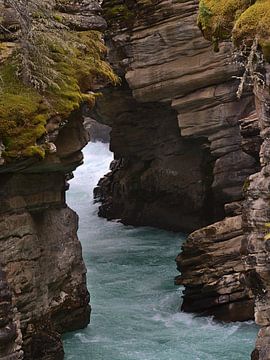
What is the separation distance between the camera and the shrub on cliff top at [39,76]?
14.9m

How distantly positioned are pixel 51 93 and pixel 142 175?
15697 mm

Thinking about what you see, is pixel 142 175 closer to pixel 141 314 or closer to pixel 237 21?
pixel 141 314

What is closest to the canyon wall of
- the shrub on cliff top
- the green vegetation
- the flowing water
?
the flowing water

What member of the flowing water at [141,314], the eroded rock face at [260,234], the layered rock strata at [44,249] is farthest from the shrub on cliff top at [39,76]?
the flowing water at [141,314]

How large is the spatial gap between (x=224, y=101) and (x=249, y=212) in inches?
439

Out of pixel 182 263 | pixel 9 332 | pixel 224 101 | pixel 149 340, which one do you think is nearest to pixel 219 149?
pixel 224 101

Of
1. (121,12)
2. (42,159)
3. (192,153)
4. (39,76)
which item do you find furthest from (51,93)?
(192,153)

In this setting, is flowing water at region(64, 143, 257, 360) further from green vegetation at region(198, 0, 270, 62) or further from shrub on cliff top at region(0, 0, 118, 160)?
green vegetation at region(198, 0, 270, 62)

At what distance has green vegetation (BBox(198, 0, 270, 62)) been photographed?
12812 mm

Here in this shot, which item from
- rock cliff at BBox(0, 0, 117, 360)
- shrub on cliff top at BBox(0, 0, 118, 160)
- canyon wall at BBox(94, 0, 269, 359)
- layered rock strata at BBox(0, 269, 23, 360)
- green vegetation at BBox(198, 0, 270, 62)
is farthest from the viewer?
rock cliff at BBox(0, 0, 117, 360)

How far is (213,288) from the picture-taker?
755 inches

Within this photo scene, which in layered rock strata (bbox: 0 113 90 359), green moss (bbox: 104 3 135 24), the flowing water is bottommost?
the flowing water

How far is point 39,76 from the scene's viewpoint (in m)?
16.0

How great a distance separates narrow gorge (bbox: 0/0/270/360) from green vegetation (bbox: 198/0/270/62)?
3 cm
